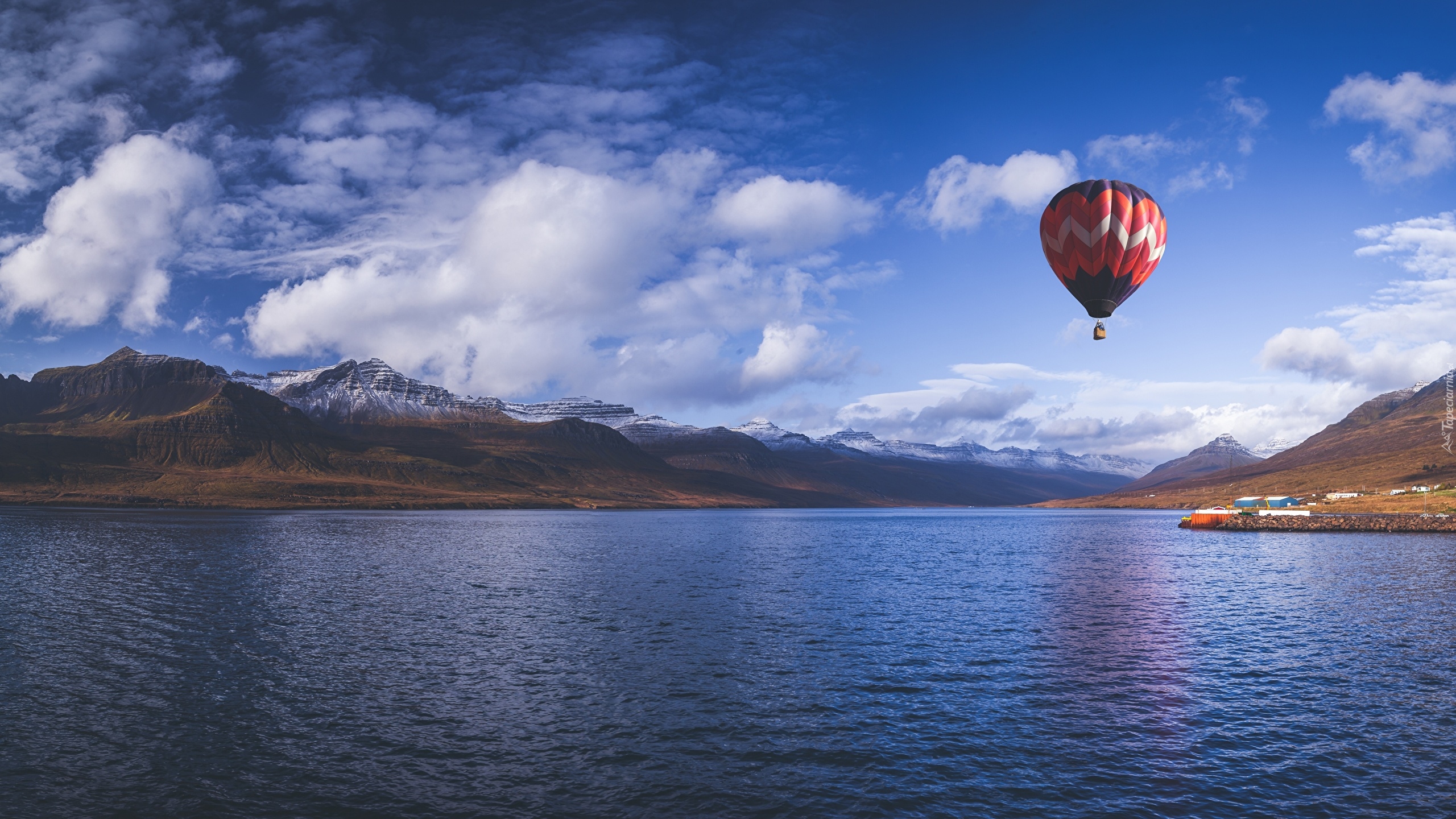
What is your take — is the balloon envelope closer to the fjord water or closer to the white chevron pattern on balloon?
the white chevron pattern on balloon

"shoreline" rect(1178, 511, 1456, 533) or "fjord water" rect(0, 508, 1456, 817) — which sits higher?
"shoreline" rect(1178, 511, 1456, 533)

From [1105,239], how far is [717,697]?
44372mm

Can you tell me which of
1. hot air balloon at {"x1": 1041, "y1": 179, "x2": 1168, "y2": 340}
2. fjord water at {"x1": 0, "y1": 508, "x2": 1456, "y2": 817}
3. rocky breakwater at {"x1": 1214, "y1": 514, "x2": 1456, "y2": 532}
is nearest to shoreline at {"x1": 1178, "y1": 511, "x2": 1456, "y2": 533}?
rocky breakwater at {"x1": 1214, "y1": 514, "x2": 1456, "y2": 532}

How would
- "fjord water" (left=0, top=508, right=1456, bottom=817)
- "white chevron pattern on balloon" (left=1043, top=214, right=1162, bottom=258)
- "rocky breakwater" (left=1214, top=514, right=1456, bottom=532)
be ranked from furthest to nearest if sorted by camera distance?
"rocky breakwater" (left=1214, top=514, right=1456, bottom=532) → "white chevron pattern on balloon" (left=1043, top=214, right=1162, bottom=258) → "fjord water" (left=0, top=508, right=1456, bottom=817)

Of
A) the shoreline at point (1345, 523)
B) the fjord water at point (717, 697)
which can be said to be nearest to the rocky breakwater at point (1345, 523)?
the shoreline at point (1345, 523)

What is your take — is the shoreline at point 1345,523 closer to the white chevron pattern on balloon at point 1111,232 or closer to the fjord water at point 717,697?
the fjord water at point 717,697

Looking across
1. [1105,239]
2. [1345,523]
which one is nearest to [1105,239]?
[1105,239]

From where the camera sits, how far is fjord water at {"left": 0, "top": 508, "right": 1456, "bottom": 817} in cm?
2528

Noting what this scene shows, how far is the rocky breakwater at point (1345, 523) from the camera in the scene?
524 ft

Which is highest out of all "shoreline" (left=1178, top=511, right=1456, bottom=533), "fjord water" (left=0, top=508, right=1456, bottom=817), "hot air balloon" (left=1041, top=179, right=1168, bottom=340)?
"hot air balloon" (left=1041, top=179, right=1168, bottom=340)

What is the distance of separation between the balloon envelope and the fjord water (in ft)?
83.5

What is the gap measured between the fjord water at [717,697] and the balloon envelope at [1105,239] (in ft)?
83.5

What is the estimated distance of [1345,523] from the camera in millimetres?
171125

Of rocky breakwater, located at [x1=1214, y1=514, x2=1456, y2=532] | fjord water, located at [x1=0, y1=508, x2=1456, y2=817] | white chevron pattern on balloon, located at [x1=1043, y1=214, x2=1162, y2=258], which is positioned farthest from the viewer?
rocky breakwater, located at [x1=1214, y1=514, x2=1456, y2=532]
